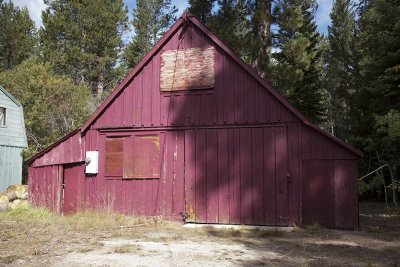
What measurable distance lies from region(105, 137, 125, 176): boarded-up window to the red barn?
36mm

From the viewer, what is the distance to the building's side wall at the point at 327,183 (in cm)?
1273

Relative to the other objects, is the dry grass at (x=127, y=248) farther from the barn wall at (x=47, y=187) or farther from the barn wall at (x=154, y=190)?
→ the barn wall at (x=47, y=187)

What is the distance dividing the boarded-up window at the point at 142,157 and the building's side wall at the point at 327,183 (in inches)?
192

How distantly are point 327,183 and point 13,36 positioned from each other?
3482 centimetres

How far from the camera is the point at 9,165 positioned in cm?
2264

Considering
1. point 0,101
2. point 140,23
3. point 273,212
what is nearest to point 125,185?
point 273,212

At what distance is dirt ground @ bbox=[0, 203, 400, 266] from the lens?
8.02m

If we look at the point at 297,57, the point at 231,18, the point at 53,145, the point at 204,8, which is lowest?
the point at 53,145

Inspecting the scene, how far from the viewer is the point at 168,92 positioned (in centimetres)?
1448

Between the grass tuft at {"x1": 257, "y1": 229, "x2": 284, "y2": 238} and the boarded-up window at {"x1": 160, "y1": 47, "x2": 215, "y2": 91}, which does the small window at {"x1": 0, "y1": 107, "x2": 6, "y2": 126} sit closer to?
the boarded-up window at {"x1": 160, "y1": 47, "x2": 215, "y2": 91}

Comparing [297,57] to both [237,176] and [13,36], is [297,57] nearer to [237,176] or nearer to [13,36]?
[237,176]

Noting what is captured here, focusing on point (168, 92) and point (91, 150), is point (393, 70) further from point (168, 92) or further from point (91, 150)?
point (91, 150)

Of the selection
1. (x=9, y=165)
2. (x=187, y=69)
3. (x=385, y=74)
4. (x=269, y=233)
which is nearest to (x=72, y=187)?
(x=187, y=69)

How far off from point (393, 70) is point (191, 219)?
1104 centimetres
